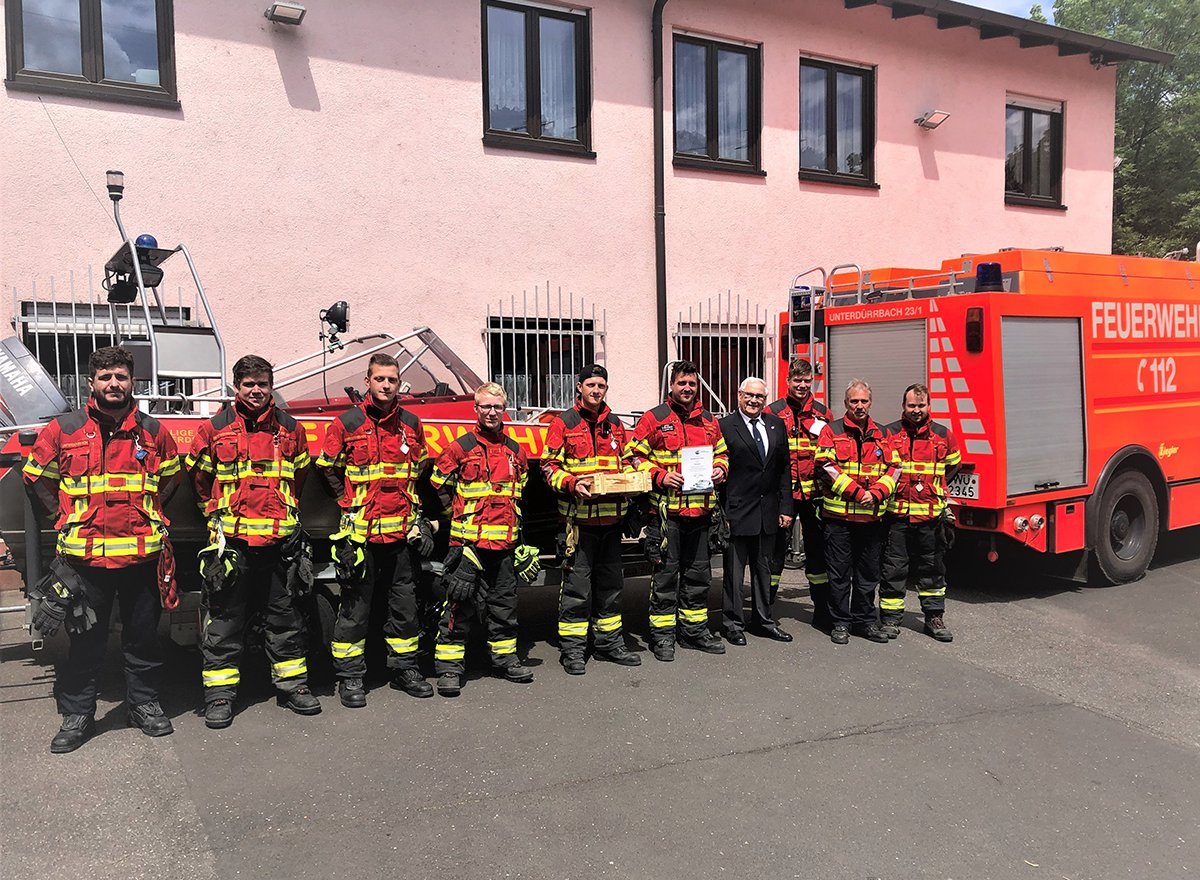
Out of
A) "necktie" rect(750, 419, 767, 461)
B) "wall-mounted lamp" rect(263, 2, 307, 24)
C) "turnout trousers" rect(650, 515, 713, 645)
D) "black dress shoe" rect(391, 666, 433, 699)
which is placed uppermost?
"wall-mounted lamp" rect(263, 2, 307, 24)

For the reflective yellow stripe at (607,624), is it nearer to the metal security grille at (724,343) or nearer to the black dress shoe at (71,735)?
the black dress shoe at (71,735)

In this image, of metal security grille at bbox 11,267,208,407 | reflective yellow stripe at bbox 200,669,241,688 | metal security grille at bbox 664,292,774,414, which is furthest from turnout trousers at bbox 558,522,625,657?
metal security grille at bbox 664,292,774,414

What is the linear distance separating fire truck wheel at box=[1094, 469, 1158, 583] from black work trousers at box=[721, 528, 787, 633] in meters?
3.37

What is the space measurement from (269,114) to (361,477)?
198 inches

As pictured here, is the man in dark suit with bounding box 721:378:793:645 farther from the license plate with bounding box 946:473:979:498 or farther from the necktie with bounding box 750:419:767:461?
the license plate with bounding box 946:473:979:498

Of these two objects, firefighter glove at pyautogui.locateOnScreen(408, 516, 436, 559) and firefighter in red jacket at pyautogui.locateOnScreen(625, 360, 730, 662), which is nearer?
firefighter glove at pyautogui.locateOnScreen(408, 516, 436, 559)

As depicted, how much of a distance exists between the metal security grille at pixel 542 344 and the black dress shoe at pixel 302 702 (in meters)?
4.88

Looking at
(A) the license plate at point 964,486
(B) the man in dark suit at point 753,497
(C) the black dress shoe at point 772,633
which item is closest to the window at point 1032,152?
(A) the license plate at point 964,486

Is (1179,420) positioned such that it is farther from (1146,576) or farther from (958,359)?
(958,359)

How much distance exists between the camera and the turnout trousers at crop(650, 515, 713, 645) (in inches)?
223

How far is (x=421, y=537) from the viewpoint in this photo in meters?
4.84

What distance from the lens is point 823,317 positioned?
8258 mm

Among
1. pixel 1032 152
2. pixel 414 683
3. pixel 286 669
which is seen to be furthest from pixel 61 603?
pixel 1032 152

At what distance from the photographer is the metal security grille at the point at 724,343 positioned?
1044 cm
